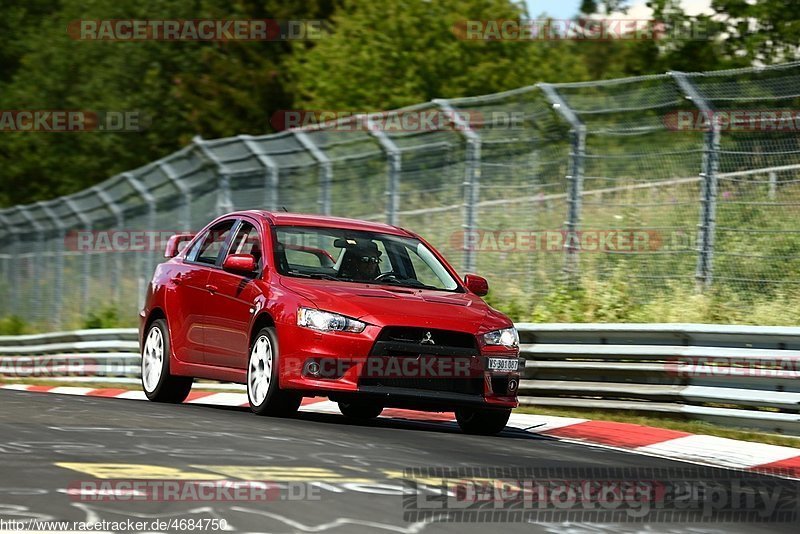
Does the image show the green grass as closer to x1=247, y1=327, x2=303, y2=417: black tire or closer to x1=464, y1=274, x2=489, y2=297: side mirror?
x1=464, y1=274, x2=489, y2=297: side mirror

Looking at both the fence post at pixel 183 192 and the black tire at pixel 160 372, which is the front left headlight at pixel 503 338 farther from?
the fence post at pixel 183 192

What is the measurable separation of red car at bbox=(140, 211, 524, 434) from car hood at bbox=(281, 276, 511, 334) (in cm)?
1

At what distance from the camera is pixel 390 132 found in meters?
18.6

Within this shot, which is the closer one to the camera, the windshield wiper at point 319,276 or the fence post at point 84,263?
the windshield wiper at point 319,276

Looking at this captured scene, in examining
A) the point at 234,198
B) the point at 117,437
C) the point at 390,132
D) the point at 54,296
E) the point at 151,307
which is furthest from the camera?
the point at 54,296

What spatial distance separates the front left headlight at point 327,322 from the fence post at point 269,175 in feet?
33.1

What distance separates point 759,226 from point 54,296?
20231mm

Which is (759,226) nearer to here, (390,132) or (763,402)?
(763,402)

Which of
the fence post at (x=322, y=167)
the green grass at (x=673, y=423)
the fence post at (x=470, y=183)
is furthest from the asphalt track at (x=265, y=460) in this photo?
the fence post at (x=322, y=167)

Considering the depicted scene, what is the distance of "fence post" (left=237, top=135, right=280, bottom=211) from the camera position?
20922 mm

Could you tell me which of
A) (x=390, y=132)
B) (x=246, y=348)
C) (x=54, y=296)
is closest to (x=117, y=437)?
(x=246, y=348)

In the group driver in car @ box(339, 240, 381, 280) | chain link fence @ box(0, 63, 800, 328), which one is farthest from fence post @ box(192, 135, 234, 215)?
driver in car @ box(339, 240, 381, 280)

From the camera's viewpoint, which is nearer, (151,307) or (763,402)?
(763,402)

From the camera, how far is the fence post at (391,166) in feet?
60.8
